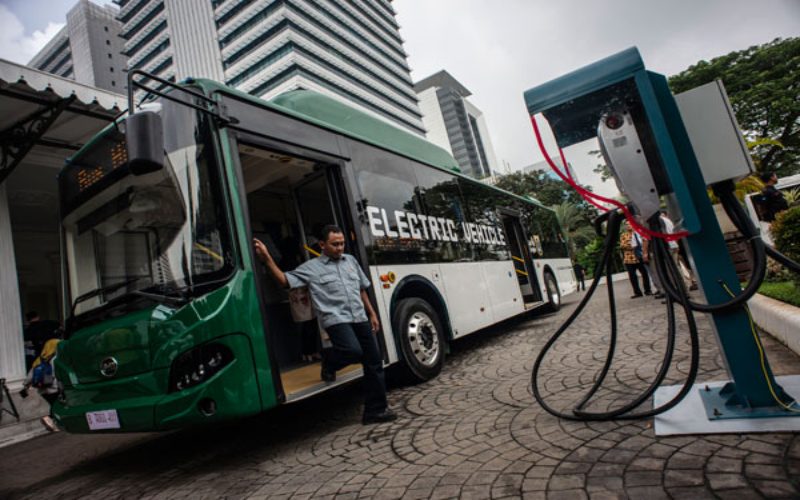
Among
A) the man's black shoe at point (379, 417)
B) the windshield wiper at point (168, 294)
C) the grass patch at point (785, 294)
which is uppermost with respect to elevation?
the windshield wiper at point (168, 294)

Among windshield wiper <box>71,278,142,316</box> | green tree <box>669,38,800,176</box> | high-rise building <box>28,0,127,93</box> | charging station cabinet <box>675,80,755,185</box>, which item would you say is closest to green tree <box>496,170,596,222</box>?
green tree <box>669,38,800,176</box>

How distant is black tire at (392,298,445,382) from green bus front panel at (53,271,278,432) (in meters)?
1.70

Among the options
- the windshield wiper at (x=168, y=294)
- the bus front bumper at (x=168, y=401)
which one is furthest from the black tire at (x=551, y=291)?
the windshield wiper at (x=168, y=294)

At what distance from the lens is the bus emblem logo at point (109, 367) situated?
3.14 metres

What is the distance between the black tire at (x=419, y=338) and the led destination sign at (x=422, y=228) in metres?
0.85

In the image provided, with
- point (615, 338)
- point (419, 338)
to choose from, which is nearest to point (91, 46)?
point (419, 338)

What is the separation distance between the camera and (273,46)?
6212cm

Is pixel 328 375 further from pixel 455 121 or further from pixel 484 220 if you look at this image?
pixel 455 121

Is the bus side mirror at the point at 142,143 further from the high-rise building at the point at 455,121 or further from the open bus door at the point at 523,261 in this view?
the high-rise building at the point at 455,121

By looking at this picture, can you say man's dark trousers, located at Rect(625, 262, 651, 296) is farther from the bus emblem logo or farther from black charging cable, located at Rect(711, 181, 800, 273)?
the bus emblem logo

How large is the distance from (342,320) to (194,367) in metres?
1.16

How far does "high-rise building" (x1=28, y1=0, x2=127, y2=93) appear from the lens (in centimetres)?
7888

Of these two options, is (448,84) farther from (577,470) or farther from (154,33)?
(577,470)

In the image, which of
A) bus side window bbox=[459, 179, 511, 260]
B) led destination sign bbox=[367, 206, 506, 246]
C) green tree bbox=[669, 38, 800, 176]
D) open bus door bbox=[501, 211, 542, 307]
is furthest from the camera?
green tree bbox=[669, 38, 800, 176]
